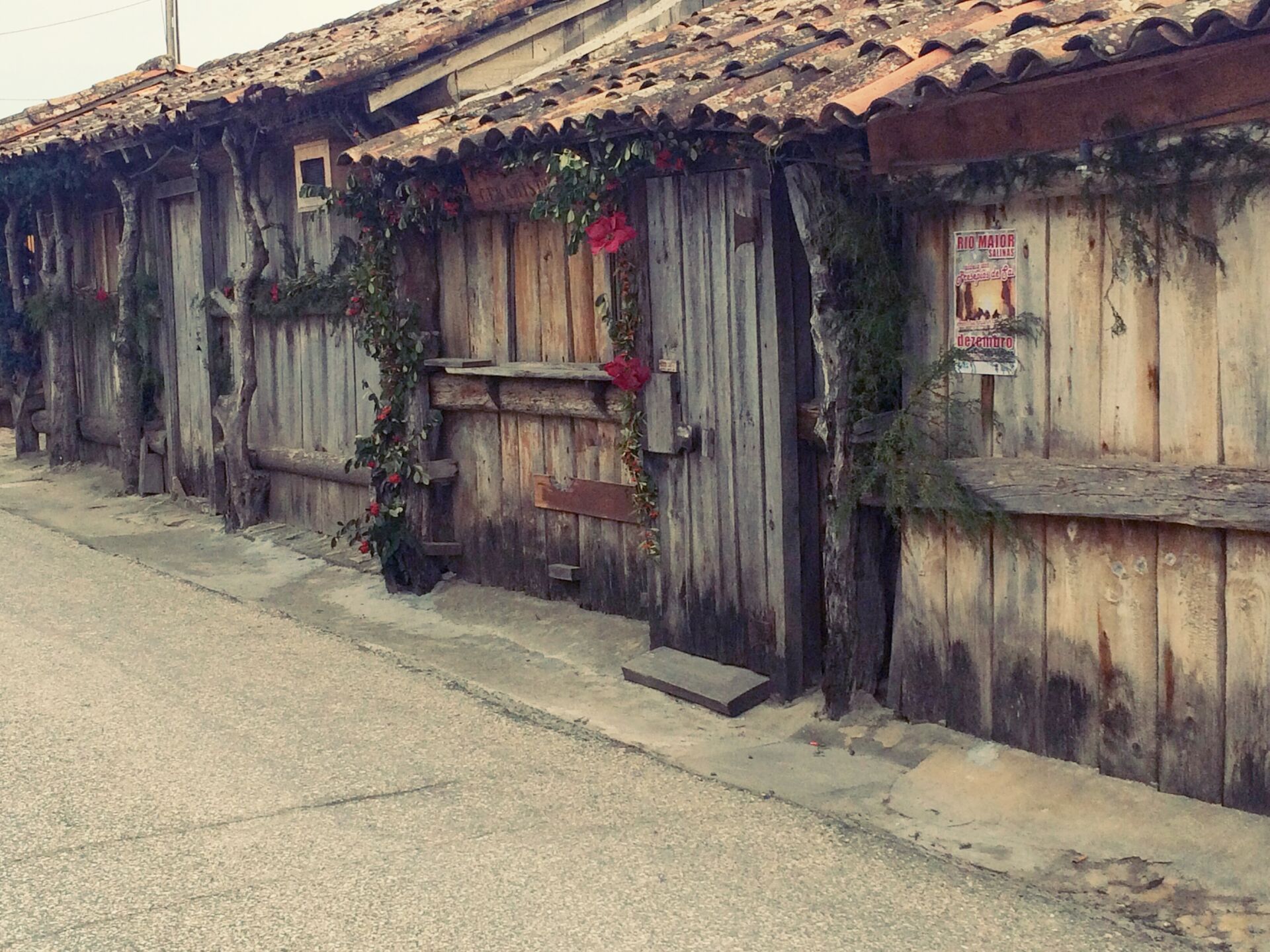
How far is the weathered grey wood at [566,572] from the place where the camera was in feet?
26.5

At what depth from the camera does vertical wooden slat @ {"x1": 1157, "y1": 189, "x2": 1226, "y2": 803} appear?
4859 mm

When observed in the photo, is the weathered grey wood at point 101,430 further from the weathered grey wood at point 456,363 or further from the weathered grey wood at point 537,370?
the weathered grey wood at point 537,370

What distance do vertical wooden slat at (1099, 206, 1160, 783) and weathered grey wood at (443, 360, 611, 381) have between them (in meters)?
2.79

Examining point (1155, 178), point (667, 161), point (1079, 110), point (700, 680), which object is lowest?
point (700, 680)

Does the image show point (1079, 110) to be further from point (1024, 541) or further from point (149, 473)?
point (149, 473)

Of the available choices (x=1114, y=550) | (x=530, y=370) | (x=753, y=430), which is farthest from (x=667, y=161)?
(x=1114, y=550)

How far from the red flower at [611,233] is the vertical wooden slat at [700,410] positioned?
32cm

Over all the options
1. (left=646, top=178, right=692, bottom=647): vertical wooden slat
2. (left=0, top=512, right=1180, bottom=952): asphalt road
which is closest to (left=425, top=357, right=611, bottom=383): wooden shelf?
(left=646, top=178, right=692, bottom=647): vertical wooden slat

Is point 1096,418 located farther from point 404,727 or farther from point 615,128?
point 404,727

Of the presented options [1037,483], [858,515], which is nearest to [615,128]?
[858,515]

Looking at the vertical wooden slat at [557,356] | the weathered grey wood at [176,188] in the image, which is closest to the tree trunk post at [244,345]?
the weathered grey wood at [176,188]

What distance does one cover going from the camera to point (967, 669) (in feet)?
18.8

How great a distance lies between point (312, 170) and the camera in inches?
396

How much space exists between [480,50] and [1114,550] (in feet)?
20.1
